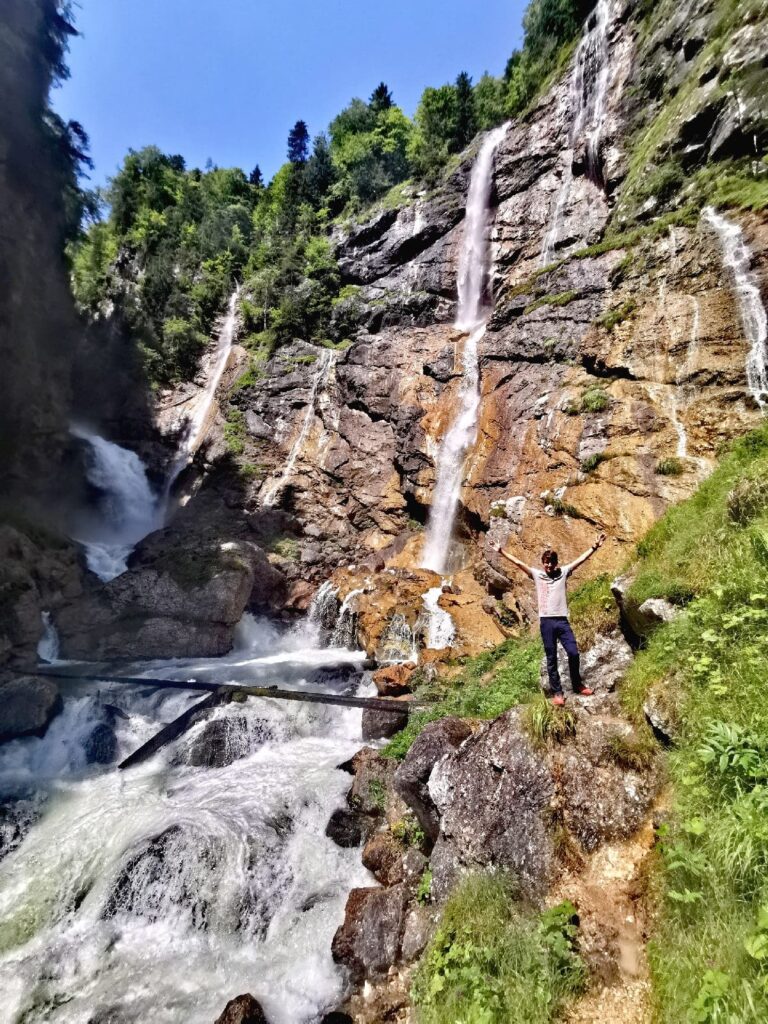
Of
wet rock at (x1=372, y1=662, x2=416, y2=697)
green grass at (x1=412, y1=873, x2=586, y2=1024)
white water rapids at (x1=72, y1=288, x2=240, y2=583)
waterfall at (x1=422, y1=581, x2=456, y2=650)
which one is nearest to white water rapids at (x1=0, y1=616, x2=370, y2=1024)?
wet rock at (x1=372, y1=662, x2=416, y2=697)

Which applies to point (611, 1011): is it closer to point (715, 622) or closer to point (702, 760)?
point (702, 760)

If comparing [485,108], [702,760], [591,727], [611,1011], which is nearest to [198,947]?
[611,1011]

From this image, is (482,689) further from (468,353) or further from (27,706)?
(468,353)

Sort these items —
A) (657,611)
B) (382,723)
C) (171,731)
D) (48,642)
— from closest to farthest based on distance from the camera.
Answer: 1. (657,611)
2. (382,723)
3. (171,731)
4. (48,642)

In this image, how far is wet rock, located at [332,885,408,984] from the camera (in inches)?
209

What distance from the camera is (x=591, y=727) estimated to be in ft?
16.4

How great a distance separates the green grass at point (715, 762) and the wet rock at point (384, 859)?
12.6 ft

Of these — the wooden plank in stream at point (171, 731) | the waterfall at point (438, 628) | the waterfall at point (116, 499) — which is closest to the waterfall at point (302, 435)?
the waterfall at point (116, 499)

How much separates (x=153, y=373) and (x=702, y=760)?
29623 millimetres

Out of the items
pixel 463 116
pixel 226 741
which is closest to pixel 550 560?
pixel 226 741

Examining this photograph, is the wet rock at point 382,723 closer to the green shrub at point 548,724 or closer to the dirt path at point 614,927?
the green shrub at point 548,724

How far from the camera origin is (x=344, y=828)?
24.4 feet

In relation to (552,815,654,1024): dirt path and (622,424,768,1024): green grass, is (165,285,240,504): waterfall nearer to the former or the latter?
(622,424,768,1024): green grass

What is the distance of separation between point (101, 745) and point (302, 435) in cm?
1568
